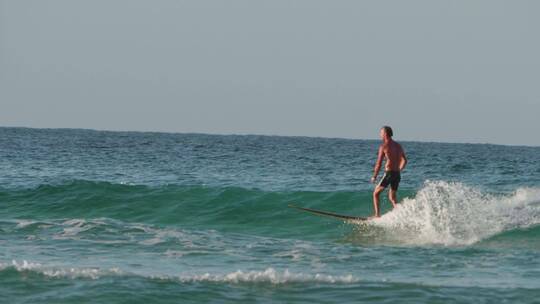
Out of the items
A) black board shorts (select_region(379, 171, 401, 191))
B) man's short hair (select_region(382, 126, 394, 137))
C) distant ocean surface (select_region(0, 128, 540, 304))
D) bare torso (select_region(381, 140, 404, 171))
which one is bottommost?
distant ocean surface (select_region(0, 128, 540, 304))

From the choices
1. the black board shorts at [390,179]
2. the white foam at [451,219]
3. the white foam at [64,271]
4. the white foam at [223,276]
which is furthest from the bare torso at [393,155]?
the white foam at [64,271]

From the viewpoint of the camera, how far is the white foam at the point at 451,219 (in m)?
16.3

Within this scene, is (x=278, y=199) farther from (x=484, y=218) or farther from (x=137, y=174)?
(x=137, y=174)

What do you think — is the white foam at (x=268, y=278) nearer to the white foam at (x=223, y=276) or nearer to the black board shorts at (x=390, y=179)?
the white foam at (x=223, y=276)

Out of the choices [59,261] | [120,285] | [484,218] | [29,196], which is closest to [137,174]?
[29,196]

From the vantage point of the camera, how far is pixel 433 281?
1147cm

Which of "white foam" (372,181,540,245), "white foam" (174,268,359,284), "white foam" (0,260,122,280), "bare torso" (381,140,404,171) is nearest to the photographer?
"white foam" (174,268,359,284)

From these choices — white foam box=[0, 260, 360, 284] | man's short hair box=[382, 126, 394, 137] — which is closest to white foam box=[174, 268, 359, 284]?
white foam box=[0, 260, 360, 284]

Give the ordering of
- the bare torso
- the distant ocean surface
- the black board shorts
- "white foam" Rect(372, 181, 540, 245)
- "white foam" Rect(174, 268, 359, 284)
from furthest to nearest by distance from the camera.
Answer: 1. "white foam" Rect(372, 181, 540, 245)
2. the black board shorts
3. the bare torso
4. "white foam" Rect(174, 268, 359, 284)
5. the distant ocean surface

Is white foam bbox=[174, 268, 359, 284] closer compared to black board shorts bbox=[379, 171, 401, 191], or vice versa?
white foam bbox=[174, 268, 359, 284]

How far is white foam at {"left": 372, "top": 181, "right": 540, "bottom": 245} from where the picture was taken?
1634 cm

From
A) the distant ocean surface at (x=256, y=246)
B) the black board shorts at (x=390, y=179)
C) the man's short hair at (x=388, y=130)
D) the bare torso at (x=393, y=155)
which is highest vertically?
the man's short hair at (x=388, y=130)

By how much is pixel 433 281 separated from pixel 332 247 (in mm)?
3831

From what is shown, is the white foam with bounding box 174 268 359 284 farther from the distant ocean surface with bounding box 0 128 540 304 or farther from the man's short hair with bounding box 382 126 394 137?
the man's short hair with bounding box 382 126 394 137
